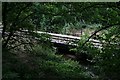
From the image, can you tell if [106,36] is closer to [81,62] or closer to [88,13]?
[88,13]

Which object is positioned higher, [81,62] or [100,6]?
[100,6]

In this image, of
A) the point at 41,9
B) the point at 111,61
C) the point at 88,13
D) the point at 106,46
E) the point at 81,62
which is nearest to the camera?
the point at 111,61

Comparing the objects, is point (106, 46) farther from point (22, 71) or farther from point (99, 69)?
point (22, 71)

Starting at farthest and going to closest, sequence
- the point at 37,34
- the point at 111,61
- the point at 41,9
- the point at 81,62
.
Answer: the point at 81,62 → the point at 37,34 → the point at 41,9 → the point at 111,61

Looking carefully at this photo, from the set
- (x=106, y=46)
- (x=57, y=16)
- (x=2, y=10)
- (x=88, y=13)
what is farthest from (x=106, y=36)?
(x=2, y=10)

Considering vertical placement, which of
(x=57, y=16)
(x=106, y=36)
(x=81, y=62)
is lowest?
(x=81, y=62)

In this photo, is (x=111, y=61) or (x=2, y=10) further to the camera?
(x=2, y=10)

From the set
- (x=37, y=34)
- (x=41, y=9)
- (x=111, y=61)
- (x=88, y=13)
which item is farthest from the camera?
(x=37, y=34)

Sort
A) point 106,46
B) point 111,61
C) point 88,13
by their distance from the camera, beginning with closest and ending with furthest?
1. point 111,61
2. point 106,46
3. point 88,13

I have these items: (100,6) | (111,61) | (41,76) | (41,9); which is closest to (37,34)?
(41,9)

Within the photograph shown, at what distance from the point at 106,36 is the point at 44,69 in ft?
7.49

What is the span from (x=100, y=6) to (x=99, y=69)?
1629 mm

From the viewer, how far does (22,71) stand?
23.5ft

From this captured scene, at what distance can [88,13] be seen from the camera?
6844mm
